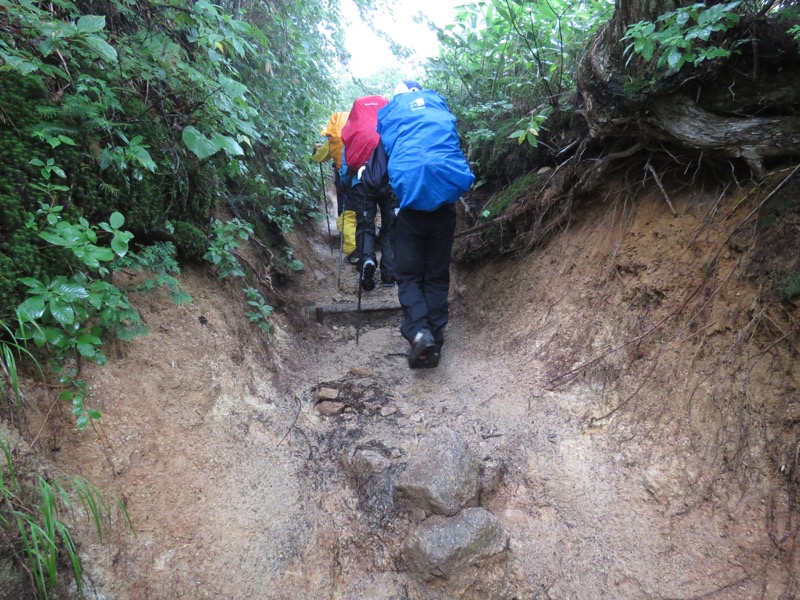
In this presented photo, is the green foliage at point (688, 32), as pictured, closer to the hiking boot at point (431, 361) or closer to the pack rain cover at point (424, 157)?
the pack rain cover at point (424, 157)

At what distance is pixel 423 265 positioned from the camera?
3.64 metres

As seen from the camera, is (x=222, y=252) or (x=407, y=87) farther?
(x=407, y=87)

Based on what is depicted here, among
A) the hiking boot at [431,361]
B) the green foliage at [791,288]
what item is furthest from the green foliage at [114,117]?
the green foliage at [791,288]

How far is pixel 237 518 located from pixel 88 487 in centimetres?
71

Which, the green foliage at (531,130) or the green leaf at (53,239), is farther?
the green foliage at (531,130)

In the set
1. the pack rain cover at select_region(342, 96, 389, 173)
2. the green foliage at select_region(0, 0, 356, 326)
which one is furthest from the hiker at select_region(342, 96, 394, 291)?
the green foliage at select_region(0, 0, 356, 326)

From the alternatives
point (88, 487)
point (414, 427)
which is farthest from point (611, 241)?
point (88, 487)

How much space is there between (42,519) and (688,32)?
3.76 meters

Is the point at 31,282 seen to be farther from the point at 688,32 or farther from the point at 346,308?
the point at 688,32

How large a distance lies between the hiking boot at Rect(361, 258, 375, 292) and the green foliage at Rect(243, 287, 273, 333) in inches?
66.6

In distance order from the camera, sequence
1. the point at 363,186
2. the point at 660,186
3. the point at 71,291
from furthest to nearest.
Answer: the point at 363,186
the point at 660,186
the point at 71,291

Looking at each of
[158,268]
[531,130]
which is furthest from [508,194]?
[158,268]

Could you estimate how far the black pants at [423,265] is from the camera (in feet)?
11.3

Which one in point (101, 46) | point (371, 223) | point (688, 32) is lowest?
point (371, 223)
